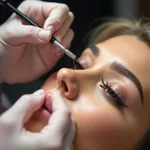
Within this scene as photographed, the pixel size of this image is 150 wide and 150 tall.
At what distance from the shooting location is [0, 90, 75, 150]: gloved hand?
820 millimetres

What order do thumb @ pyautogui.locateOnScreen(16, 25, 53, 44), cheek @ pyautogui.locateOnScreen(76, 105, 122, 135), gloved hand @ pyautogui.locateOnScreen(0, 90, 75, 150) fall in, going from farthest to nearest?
1. thumb @ pyautogui.locateOnScreen(16, 25, 53, 44)
2. cheek @ pyautogui.locateOnScreen(76, 105, 122, 135)
3. gloved hand @ pyautogui.locateOnScreen(0, 90, 75, 150)

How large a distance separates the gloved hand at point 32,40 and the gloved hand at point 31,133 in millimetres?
253

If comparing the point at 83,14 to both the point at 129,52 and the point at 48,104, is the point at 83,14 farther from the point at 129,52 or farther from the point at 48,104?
the point at 48,104

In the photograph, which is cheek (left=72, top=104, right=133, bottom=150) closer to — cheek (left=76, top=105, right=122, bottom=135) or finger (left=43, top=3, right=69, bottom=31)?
cheek (left=76, top=105, right=122, bottom=135)

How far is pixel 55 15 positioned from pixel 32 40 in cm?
11

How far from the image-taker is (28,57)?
1.25 m

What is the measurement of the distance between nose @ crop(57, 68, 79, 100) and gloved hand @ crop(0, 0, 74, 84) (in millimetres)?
145

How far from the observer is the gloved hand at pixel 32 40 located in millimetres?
1075

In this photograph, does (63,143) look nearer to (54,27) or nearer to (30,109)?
(30,109)

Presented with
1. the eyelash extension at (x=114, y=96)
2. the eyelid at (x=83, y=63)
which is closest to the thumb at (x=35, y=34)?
the eyelid at (x=83, y=63)

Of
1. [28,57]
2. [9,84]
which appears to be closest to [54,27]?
[28,57]

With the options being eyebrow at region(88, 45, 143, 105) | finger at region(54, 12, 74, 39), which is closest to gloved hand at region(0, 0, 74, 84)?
finger at region(54, 12, 74, 39)

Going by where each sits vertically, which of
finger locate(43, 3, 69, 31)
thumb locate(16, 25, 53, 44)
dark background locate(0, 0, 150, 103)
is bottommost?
dark background locate(0, 0, 150, 103)

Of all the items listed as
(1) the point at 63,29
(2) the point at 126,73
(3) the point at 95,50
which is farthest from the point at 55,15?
(2) the point at 126,73
